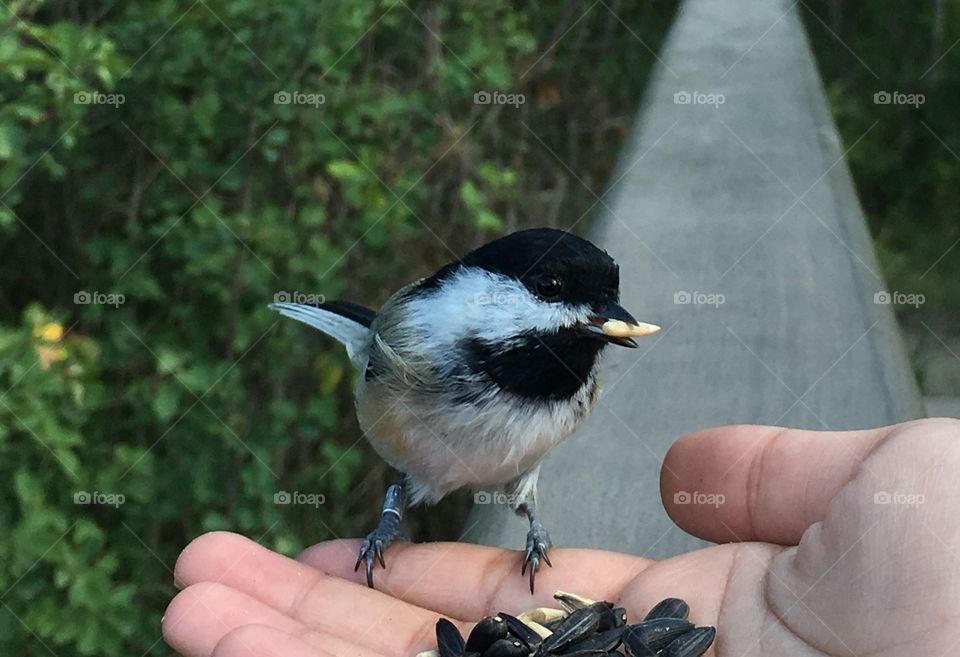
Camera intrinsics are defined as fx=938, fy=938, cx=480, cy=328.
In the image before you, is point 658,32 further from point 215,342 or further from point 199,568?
point 199,568

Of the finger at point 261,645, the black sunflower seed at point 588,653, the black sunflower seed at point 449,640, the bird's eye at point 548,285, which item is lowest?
the black sunflower seed at point 588,653

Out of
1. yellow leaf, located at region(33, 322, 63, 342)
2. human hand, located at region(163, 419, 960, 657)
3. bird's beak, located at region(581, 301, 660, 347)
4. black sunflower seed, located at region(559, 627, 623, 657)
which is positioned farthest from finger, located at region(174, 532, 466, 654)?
yellow leaf, located at region(33, 322, 63, 342)

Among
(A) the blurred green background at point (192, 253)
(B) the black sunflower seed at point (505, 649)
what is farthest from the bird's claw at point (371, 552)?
(A) the blurred green background at point (192, 253)

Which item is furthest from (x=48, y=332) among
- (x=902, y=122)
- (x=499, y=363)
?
(x=902, y=122)

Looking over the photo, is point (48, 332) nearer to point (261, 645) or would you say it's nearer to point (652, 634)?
point (261, 645)

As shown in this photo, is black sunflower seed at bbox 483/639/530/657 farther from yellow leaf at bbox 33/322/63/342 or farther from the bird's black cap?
yellow leaf at bbox 33/322/63/342

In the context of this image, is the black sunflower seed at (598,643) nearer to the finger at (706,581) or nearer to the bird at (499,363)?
the finger at (706,581)
